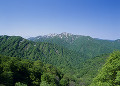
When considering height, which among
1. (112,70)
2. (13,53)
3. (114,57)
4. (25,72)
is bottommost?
(13,53)

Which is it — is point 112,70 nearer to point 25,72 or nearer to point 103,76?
point 103,76

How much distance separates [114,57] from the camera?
20562 mm

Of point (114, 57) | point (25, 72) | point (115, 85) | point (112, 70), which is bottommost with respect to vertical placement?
point (25, 72)

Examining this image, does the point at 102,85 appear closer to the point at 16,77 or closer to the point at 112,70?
the point at 112,70

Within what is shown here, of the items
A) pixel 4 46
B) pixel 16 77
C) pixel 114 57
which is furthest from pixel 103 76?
pixel 4 46

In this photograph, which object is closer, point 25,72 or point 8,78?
point 8,78

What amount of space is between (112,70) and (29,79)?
36372 millimetres

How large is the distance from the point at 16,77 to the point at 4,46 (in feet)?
605

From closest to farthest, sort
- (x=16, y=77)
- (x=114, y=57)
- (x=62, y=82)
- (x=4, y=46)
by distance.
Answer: (x=114, y=57), (x=16, y=77), (x=62, y=82), (x=4, y=46)

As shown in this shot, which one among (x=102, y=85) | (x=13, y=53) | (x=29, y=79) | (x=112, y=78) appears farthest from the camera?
(x=13, y=53)

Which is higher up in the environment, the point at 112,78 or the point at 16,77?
the point at 112,78

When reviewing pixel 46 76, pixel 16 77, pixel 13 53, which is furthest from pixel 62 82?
pixel 13 53

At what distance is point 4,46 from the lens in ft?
633

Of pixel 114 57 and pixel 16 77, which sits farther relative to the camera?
pixel 16 77
